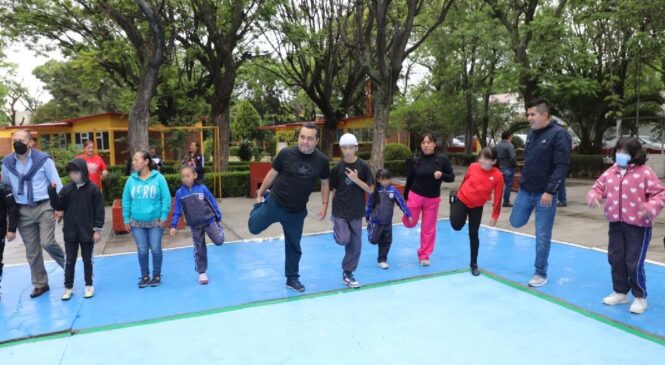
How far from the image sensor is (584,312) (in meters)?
4.30

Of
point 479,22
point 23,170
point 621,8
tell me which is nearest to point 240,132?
point 479,22

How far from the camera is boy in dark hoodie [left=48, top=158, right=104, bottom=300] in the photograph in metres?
4.84

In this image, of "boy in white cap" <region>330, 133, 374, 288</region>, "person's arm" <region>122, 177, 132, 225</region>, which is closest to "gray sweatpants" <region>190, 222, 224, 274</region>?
"person's arm" <region>122, 177, 132, 225</region>

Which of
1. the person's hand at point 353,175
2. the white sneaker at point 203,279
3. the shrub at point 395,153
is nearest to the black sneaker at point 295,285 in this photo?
the white sneaker at point 203,279

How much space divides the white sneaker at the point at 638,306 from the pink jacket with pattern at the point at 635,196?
2.22 feet

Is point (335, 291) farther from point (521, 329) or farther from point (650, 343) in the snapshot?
point (650, 343)

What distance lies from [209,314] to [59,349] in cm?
120

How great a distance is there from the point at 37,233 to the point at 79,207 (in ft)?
2.34

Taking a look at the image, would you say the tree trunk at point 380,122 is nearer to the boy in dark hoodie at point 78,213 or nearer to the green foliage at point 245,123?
the boy in dark hoodie at point 78,213

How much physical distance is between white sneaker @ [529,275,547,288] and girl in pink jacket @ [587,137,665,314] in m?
0.72

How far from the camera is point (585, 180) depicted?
1730 centimetres

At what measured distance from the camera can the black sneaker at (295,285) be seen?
5.10 meters

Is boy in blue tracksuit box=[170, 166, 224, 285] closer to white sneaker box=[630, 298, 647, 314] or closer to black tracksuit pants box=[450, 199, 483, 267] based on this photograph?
black tracksuit pants box=[450, 199, 483, 267]

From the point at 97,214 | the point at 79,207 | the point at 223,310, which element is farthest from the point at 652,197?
the point at 79,207
